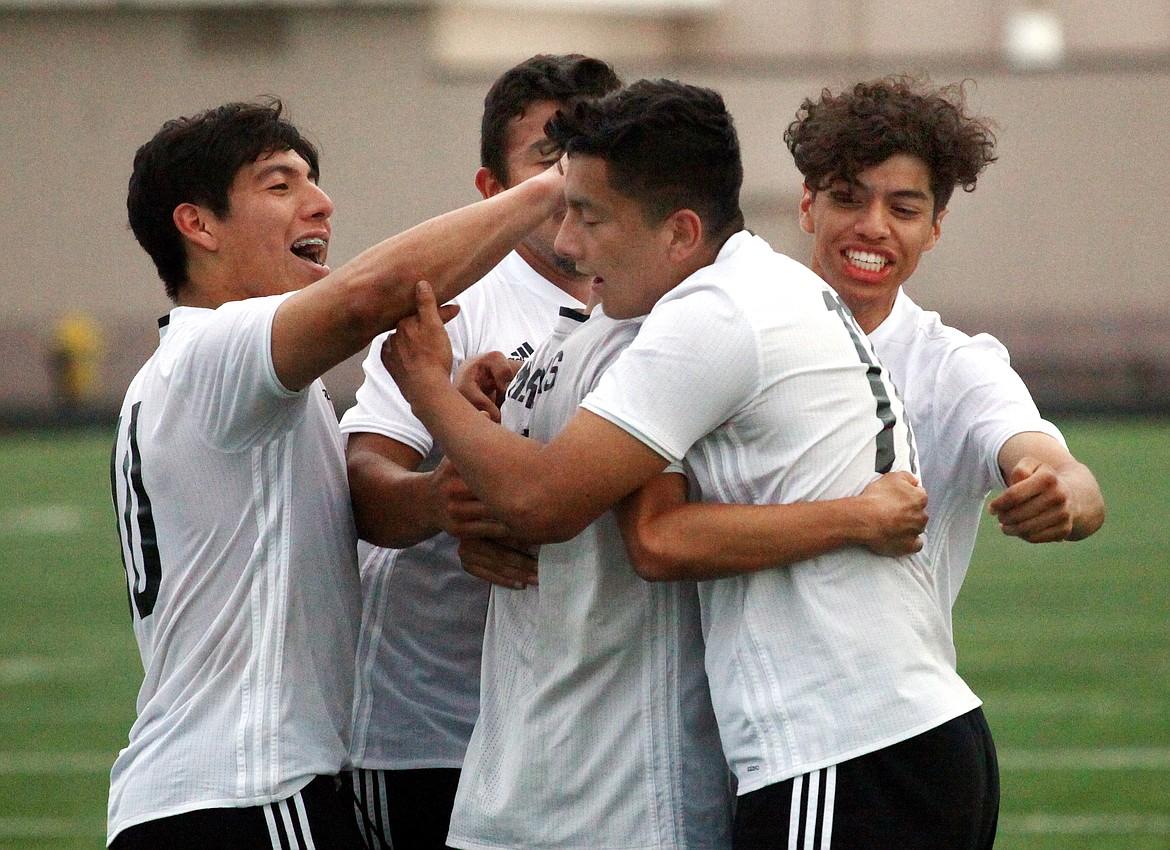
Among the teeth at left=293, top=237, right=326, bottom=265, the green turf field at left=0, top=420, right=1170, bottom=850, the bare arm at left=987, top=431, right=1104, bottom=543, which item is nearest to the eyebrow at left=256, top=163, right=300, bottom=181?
the teeth at left=293, top=237, right=326, bottom=265

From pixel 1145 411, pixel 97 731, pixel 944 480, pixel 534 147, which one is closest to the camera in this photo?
pixel 944 480

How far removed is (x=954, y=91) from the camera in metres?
3.84

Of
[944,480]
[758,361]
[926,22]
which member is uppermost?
[926,22]

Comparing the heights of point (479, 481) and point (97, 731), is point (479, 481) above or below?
above

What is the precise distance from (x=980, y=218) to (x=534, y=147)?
29303 millimetres

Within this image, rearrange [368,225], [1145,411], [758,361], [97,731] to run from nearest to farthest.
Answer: [758,361], [97,731], [1145,411], [368,225]

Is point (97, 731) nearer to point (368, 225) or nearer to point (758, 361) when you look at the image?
point (758, 361)

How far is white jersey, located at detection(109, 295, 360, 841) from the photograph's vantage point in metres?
3.08

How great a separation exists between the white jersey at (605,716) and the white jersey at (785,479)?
9 cm

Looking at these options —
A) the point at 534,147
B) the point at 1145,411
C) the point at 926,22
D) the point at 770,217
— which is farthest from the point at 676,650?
the point at 926,22

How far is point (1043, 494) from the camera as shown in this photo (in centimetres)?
293

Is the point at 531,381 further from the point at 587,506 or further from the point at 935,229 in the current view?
the point at 935,229

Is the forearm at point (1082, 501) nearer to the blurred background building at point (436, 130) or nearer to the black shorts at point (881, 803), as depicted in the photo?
the black shorts at point (881, 803)

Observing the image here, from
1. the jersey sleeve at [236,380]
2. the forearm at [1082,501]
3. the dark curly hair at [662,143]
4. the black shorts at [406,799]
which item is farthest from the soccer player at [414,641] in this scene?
the forearm at [1082,501]
